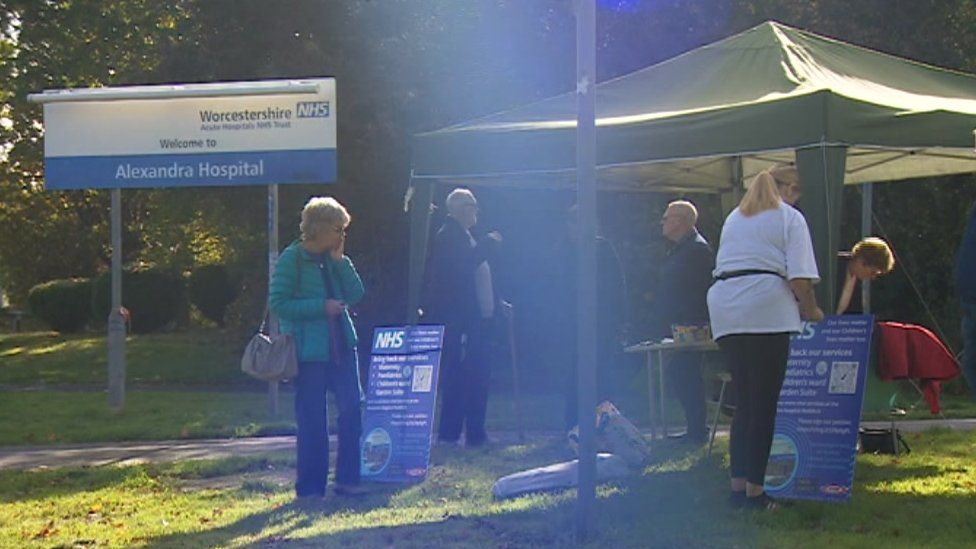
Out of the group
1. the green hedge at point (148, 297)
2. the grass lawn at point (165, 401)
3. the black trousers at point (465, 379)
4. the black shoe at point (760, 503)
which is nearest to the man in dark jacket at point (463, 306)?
the black trousers at point (465, 379)

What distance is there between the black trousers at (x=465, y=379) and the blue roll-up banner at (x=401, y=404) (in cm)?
101

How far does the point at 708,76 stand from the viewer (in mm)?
9578

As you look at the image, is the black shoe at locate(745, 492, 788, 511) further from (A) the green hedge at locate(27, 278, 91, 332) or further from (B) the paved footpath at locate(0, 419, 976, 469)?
(A) the green hedge at locate(27, 278, 91, 332)

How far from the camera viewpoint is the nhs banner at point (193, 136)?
41.7ft

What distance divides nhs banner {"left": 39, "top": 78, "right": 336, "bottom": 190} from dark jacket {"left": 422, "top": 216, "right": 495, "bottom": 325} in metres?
2.70

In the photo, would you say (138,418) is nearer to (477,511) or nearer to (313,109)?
(313,109)

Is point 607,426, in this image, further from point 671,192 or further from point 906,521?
point 671,192

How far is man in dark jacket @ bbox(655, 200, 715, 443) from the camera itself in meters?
9.83

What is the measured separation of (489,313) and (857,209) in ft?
29.1

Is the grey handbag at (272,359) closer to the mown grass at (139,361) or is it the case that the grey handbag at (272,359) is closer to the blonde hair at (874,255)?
the blonde hair at (874,255)

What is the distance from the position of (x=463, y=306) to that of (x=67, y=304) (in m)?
26.7

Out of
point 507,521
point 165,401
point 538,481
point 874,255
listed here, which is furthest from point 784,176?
point 165,401

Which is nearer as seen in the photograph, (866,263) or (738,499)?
(738,499)

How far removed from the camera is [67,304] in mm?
34688
